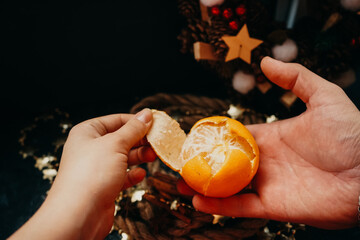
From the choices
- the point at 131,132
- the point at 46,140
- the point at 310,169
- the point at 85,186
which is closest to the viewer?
the point at 85,186

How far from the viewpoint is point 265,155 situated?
3.10ft

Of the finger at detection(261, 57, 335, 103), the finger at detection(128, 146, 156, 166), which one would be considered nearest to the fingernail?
the finger at detection(128, 146, 156, 166)

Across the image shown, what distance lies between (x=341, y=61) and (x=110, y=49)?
1.08 meters

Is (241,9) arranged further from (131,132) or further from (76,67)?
(76,67)

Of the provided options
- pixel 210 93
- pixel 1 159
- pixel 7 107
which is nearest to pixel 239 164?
pixel 210 93

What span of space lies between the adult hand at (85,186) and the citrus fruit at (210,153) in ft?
0.31

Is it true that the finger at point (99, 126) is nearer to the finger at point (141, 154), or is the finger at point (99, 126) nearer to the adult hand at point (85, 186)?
the adult hand at point (85, 186)

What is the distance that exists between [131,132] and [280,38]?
71cm

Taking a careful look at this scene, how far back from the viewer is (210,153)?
785 millimetres

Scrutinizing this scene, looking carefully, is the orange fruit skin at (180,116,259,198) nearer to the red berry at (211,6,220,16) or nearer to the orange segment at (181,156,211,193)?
the orange segment at (181,156,211,193)

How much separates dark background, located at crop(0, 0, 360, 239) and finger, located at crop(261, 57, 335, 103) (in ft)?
1.52

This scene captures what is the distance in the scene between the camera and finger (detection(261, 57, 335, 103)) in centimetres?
80

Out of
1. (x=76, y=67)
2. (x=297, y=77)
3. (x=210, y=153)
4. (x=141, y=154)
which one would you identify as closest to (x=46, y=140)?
(x=76, y=67)

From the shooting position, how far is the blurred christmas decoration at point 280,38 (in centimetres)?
100
